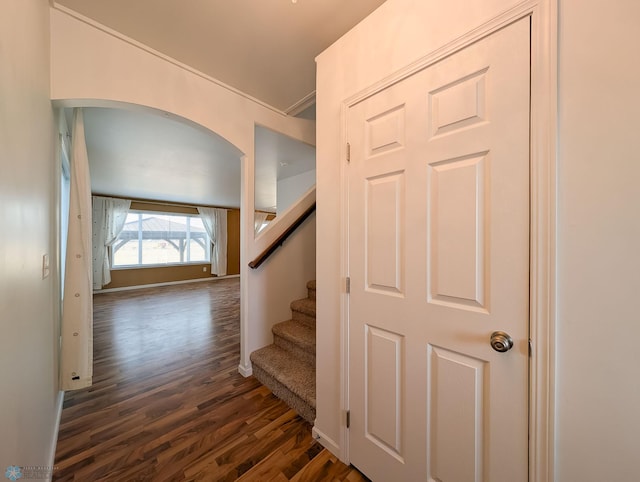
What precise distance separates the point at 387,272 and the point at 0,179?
131 cm

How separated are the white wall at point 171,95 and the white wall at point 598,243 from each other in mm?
1978

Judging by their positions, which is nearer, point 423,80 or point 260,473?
point 423,80

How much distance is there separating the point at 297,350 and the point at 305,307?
38 cm

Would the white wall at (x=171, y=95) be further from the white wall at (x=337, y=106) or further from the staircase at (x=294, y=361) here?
the white wall at (x=337, y=106)

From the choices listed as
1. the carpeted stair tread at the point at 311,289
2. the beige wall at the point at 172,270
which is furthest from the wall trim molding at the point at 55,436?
the beige wall at the point at 172,270

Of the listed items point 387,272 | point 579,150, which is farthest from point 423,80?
point 387,272

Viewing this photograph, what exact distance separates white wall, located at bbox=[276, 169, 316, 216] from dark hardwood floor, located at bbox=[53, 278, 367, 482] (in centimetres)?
246

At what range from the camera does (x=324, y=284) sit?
4.62 feet

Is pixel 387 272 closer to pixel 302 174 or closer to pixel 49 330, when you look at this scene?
pixel 49 330

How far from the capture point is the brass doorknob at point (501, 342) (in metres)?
0.78

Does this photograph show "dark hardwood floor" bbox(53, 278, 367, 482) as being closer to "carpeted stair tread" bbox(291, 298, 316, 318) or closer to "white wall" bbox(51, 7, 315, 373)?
"white wall" bbox(51, 7, 315, 373)

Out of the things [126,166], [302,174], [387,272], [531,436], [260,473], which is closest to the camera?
[531,436]

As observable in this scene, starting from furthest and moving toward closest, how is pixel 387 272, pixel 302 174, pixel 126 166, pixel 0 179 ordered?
1. pixel 302 174
2. pixel 126 166
3. pixel 387 272
4. pixel 0 179

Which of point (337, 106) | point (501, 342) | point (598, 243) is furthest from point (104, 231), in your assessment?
point (598, 243)
